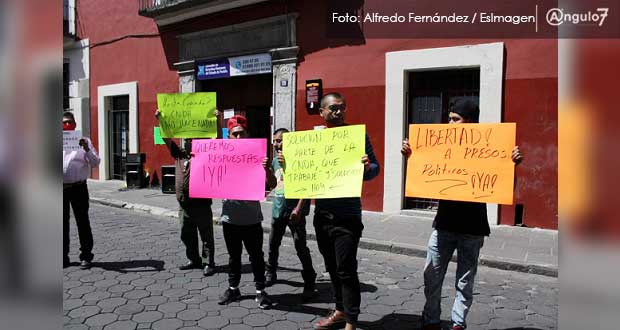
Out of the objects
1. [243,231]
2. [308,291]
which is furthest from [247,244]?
[308,291]

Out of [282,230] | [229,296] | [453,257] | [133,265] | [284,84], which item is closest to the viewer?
[229,296]

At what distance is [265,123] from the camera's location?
11695 millimetres

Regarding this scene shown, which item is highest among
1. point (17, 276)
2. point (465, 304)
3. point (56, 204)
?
point (56, 204)

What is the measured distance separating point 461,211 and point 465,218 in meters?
0.06

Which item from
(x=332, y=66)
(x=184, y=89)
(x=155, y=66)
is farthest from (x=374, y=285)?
(x=155, y=66)

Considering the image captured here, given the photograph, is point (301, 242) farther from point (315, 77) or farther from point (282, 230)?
point (315, 77)

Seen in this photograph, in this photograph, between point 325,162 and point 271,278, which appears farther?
point 271,278

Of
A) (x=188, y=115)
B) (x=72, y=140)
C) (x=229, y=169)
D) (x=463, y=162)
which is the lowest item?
(x=229, y=169)

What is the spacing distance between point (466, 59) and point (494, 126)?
5.35m

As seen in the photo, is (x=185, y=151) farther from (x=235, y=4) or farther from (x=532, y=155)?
(x=235, y=4)

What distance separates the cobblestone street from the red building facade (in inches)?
95.5

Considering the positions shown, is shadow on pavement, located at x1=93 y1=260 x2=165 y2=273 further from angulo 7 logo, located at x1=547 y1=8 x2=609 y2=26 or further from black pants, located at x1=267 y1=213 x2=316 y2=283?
angulo 7 logo, located at x1=547 y1=8 x2=609 y2=26

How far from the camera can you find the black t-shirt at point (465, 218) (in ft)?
11.0

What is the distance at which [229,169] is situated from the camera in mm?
4234
